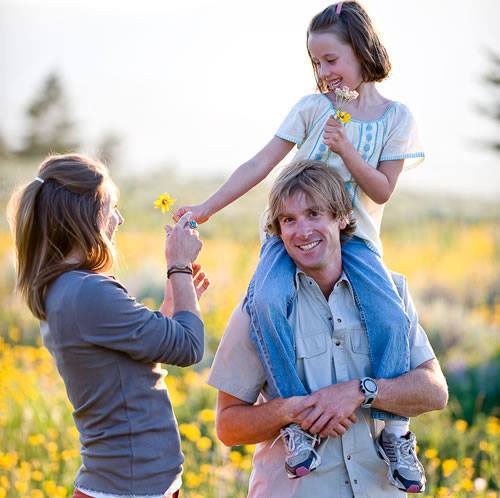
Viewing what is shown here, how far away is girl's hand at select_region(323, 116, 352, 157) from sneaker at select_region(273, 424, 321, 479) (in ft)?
3.09

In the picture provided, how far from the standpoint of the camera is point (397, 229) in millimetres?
13734

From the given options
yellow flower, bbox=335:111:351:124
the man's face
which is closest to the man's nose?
the man's face

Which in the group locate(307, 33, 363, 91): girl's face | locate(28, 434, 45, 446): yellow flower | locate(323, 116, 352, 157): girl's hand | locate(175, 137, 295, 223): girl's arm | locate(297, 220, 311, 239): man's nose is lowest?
locate(28, 434, 45, 446): yellow flower

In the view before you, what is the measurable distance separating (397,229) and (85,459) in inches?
447

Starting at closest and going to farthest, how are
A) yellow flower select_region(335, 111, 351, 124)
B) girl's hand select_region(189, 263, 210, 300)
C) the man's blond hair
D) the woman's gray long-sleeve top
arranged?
1. the woman's gray long-sleeve top
2. the man's blond hair
3. yellow flower select_region(335, 111, 351, 124)
4. girl's hand select_region(189, 263, 210, 300)

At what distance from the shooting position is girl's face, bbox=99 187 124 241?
2786mm

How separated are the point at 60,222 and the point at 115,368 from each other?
1.56ft

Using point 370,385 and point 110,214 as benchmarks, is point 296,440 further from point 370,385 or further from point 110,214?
point 110,214

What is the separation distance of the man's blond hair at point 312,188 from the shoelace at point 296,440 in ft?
2.37

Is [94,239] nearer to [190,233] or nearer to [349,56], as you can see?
[190,233]

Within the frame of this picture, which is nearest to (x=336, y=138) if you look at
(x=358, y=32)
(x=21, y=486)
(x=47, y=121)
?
(x=358, y=32)

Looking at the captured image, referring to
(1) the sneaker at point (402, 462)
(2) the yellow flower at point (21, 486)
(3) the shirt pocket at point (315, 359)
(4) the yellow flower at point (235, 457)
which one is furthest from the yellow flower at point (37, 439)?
(1) the sneaker at point (402, 462)

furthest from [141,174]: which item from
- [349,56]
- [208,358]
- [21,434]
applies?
[349,56]

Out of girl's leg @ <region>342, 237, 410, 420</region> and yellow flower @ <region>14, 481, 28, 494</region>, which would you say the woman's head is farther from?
yellow flower @ <region>14, 481, 28, 494</region>
